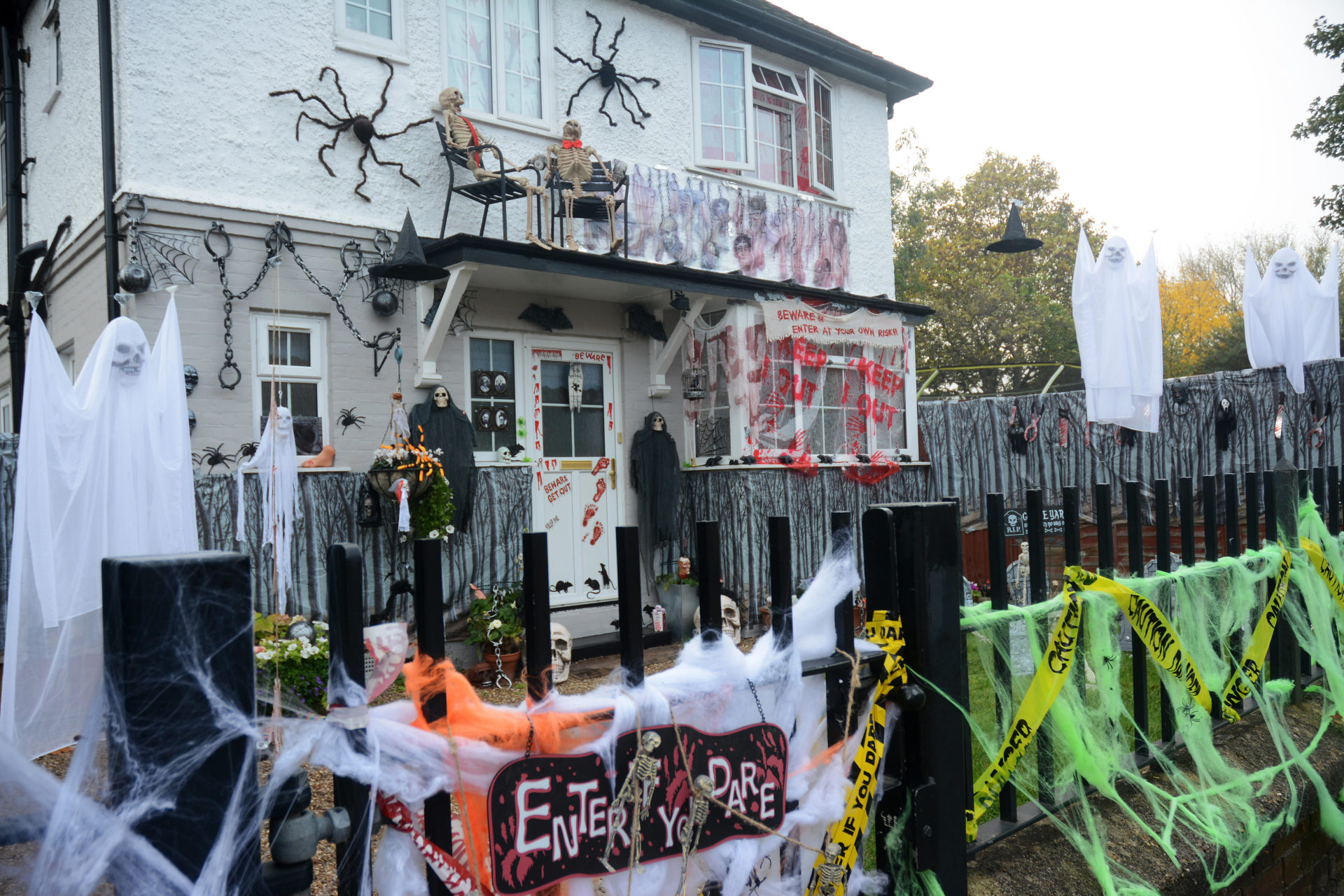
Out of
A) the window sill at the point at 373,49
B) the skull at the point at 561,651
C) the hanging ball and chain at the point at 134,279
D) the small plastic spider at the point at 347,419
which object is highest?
the window sill at the point at 373,49

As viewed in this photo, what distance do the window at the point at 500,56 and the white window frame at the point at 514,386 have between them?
2030 millimetres

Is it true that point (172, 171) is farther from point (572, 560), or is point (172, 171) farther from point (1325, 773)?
point (1325, 773)

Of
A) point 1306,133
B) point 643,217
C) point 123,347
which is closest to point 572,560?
point 643,217

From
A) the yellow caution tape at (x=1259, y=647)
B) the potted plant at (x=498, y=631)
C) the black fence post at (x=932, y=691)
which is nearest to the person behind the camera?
the black fence post at (x=932, y=691)

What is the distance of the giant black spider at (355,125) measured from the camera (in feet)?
23.8

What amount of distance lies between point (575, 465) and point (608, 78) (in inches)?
157

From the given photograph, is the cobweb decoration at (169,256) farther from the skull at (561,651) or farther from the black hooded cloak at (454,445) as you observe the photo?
the skull at (561,651)

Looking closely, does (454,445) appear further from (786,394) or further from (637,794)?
(637,794)

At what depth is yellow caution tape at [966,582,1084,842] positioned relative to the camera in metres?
1.88

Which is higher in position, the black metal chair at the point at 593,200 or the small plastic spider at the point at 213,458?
the black metal chair at the point at 593,200

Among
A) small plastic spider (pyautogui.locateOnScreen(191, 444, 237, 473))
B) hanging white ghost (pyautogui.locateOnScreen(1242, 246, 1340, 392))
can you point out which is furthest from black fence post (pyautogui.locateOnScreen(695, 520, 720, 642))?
hanging white ghost (pyautogui.locateOnScreen(1242, 246, 1340, 392))

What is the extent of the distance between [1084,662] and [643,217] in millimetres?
7686

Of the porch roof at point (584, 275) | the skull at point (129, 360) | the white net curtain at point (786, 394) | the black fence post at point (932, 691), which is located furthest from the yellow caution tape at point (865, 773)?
the white net curtain at point (786, 394)

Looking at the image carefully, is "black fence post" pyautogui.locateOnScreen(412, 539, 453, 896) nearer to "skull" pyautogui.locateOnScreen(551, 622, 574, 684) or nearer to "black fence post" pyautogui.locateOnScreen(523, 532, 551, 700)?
"black fence post" pyautogui.locateOnScreen(523, 532, 551, 700)
